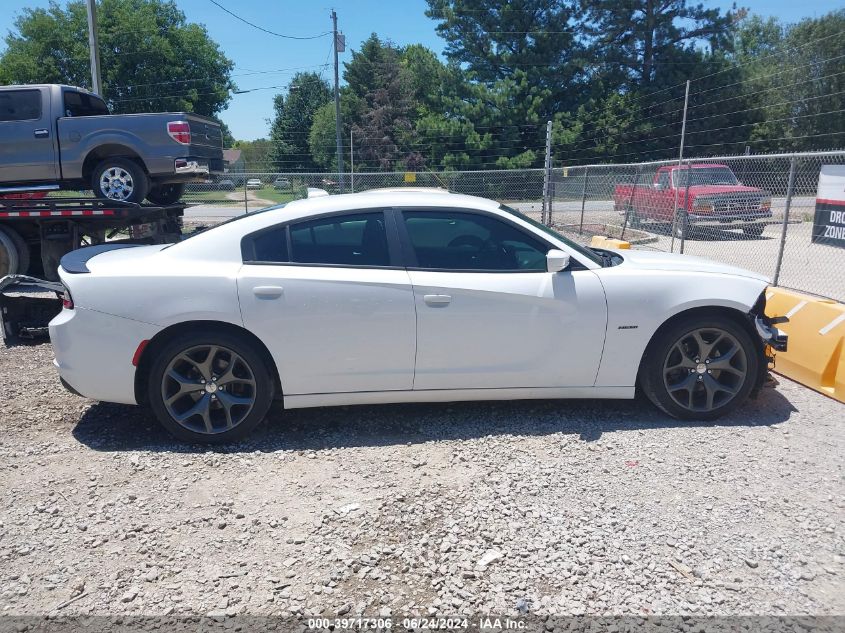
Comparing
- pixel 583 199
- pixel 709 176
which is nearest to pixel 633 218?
pixel 583 199

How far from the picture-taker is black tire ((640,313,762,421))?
14.2 ft

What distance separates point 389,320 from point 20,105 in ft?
28.1

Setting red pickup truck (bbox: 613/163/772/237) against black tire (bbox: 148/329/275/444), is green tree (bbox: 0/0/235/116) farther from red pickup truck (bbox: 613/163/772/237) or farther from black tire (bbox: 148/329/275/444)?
black tire (bbox: 148/329/275/444)

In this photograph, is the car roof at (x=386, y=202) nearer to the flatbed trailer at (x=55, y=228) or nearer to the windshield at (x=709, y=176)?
the flatbed trailer at (x=55, y=228)

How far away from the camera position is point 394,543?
309cm

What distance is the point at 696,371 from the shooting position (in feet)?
14.3

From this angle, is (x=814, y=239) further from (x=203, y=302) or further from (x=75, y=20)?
(x=75, y=20)

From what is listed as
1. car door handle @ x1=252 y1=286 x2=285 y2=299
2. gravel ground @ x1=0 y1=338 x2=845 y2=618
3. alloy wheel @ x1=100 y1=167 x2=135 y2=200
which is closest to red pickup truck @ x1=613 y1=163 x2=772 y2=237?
gravel ground @ x1=0 y1=338 x2=845 y2=618

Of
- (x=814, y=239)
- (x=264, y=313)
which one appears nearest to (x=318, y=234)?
(x=264, y=313)

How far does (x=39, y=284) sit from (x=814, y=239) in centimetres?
967

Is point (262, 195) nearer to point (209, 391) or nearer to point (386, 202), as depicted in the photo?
point (386, 202)

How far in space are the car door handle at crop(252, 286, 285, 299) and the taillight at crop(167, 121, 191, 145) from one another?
6.59 meters

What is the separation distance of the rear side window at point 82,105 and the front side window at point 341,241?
7692 millimetres

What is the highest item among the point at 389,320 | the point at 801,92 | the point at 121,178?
the point at 801,92
